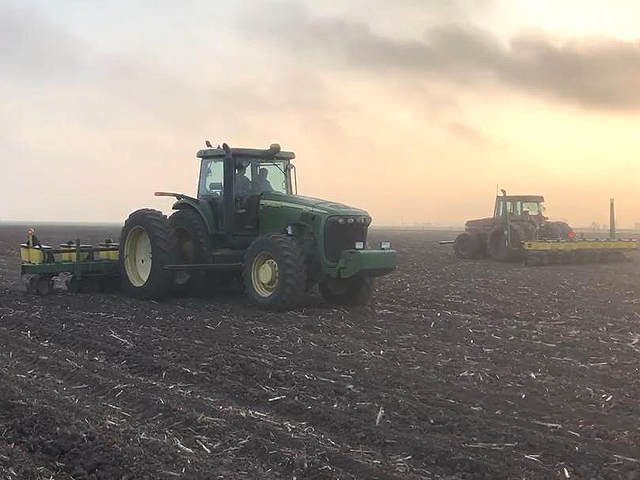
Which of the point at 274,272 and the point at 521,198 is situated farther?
the point at 521,198

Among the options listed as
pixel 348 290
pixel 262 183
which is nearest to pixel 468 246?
pixel 348 290

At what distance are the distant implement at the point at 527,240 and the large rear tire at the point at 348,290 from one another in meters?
11.8

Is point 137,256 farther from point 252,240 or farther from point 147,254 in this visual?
point 252,240

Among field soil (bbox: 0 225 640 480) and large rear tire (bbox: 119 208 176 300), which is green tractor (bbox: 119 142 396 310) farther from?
field soil (bbox: 0 225 640 480)

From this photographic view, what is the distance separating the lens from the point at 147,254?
42.7 ft

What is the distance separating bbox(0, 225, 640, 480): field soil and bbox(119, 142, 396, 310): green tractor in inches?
24.9

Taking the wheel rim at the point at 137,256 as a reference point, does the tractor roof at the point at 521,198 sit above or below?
above

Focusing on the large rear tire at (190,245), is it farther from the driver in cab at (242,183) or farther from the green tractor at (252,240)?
the driver in cab at (242,183)

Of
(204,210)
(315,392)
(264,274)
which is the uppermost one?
(204,210)

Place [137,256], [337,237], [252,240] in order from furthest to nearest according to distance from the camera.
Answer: [137,256]
[252,240]
[337,237]

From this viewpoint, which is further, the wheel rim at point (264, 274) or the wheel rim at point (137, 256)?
the wheel rim at point (137, 256)

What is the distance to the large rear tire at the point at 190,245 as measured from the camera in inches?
491

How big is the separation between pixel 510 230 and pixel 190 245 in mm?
14161

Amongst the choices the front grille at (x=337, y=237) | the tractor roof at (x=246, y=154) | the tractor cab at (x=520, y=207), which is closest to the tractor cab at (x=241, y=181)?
the tractor roof at (x=246, y=154)
